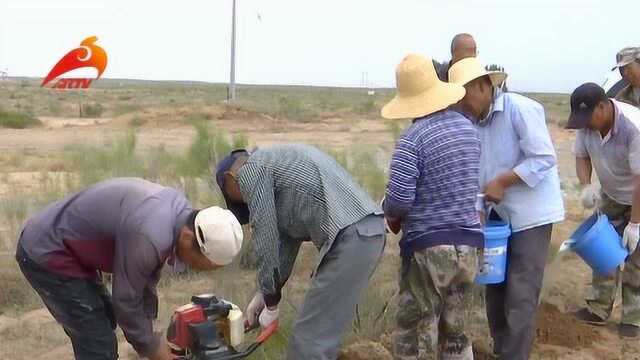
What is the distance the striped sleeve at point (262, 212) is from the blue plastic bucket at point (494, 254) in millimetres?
1335

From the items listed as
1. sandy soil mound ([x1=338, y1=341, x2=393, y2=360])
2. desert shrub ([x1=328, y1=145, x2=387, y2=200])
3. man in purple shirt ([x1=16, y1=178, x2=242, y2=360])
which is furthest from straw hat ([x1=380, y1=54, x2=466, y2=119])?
desert shrub ([x1=328, y1=145, x2=387, y2=200])

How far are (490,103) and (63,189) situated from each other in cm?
606

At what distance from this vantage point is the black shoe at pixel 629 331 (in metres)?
5.35

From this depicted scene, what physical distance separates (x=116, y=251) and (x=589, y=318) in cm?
388

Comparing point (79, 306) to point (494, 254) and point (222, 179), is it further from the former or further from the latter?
point (494, 254)

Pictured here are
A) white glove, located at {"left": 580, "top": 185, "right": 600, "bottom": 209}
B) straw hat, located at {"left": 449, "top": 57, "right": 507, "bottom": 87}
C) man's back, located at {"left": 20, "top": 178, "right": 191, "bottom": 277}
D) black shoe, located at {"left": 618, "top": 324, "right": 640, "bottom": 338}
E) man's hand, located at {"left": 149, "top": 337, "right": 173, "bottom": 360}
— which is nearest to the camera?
man's back, located at {"left": 20, "top": 178, "right": 191, "bottom": 277}

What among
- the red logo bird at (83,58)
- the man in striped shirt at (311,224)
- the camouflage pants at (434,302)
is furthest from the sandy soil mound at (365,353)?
the red logo bird at (83,58)

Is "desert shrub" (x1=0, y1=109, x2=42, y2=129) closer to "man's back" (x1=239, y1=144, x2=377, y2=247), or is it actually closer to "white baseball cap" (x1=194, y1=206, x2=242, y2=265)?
"man's back" (x1=239, y1=144, x2=377, y2=247)

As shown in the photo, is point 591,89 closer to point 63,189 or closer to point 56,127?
point 63,189

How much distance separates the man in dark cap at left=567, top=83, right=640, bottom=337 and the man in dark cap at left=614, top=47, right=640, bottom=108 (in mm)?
450

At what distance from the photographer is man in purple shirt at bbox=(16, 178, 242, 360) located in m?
2.93

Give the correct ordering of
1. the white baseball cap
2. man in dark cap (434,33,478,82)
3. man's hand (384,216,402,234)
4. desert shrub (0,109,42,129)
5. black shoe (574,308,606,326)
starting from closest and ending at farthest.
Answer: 1. the white baseball cap
2. man's hand (384,216,402,234)
3. man in dark cap (434,33,478,82)
4. black shoe (574,308,606,326)
5. desert shrub (0,109,42,129)

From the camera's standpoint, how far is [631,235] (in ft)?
16.5

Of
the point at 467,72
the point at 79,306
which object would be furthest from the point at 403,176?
the point at 79,306
